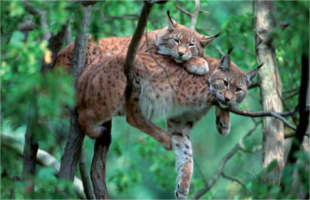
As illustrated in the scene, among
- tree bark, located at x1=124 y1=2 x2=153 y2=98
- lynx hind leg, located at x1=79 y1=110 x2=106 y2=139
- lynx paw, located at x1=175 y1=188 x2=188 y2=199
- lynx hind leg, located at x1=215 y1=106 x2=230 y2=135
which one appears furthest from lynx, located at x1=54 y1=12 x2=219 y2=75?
lynx paw, located at x1=175 y1=188 x2=188 y2=199

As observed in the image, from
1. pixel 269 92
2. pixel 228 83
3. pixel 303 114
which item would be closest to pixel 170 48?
pixel 228 83

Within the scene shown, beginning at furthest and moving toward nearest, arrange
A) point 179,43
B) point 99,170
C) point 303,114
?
1. point 179,43
2. point 99,170
3. point 303,114

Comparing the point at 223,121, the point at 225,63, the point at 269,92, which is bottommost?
the point at 223,121

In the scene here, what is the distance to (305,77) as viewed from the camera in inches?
119

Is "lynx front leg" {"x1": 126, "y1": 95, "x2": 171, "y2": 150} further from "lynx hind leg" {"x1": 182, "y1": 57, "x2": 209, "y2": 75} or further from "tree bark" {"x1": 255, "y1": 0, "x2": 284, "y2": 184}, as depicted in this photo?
"tree bark" {"x1": 255, "y1": 0, "x2": 284, "y2": 184}

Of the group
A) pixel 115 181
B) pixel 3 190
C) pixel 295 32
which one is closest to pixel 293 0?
pixel 295 32

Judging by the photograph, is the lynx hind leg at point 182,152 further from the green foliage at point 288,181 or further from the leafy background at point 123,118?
the green foliage at point 288,181

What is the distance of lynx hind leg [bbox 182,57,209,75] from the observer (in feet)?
19.7

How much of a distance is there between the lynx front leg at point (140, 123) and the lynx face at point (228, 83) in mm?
840

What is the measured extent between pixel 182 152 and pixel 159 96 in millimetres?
846

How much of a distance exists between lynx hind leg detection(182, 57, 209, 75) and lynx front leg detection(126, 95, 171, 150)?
32.4 inches

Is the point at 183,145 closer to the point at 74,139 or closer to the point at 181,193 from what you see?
the point at 181,193

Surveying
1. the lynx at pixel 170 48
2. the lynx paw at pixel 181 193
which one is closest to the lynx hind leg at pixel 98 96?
the lynx at pixel 170 48

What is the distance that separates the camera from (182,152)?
20.4 ft
